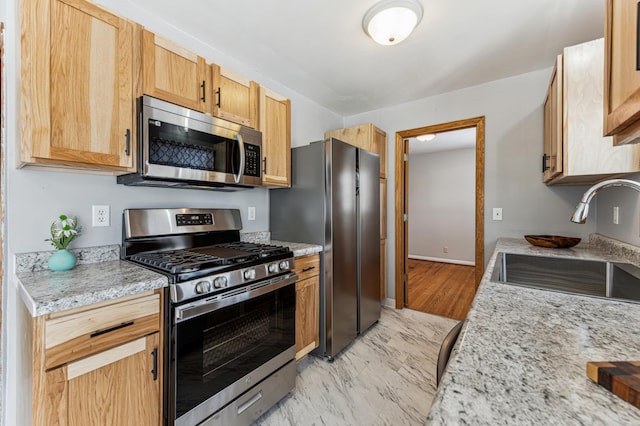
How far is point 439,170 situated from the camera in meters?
5.94

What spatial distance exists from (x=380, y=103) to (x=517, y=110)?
1.37 meters

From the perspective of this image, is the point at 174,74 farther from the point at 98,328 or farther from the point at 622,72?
the point at 622,72

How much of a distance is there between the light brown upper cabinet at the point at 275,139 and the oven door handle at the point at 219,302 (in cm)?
82

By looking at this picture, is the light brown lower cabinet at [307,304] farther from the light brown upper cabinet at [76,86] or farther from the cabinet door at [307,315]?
the light brown upper cabinet at [76,86]

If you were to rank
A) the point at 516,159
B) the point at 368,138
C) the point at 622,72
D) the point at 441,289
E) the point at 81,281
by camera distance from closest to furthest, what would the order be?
the point at 622,72
the point at 81,281
the point at 516,159
the point at 368,138
the point at 441,289

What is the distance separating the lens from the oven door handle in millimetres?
1226

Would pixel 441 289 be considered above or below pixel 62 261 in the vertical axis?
below

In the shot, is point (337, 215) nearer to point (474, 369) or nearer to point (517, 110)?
point (474, 369)

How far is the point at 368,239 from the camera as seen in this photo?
106 inches

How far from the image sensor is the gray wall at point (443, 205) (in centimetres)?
560

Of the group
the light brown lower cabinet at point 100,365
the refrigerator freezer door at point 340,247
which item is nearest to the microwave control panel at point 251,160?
the refrigerator freezer door at point 340,247

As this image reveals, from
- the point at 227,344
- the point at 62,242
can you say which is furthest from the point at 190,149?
the point at 227,344

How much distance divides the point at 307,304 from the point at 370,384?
0.71 metres

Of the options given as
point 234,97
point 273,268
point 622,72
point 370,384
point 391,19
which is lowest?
point 370,384
